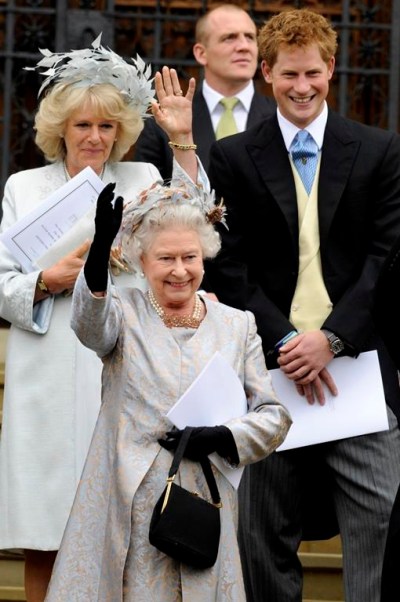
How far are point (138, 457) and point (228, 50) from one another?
273 centimetres

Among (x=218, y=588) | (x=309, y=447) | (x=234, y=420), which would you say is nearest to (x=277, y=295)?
(x=309, y=447)

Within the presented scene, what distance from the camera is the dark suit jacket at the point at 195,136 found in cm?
649

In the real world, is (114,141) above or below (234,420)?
above

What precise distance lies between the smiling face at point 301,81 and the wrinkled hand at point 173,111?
0.32m

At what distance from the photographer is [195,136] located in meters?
6.70

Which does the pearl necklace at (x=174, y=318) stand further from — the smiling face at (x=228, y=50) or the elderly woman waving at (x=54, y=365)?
the smiling face at (x=228, y=50)

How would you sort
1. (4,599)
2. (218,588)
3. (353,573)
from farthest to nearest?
(4,599) < (353,573) < (218,588)

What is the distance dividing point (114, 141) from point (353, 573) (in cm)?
174

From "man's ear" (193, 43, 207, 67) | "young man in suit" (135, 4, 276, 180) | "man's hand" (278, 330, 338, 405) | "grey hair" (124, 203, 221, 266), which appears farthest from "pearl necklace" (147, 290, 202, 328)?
"man's ear" (193, 43, 207, 67)

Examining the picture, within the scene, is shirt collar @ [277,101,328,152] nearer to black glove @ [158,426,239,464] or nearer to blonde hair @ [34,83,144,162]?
blonde hair @ [34,83,144,162]

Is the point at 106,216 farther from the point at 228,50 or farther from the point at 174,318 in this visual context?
the point at 228,50

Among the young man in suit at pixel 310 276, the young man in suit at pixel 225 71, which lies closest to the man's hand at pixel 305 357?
the young man in suit at pixel 310 276

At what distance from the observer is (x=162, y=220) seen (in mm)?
4859

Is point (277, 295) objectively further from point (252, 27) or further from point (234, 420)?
point (252, 27)
